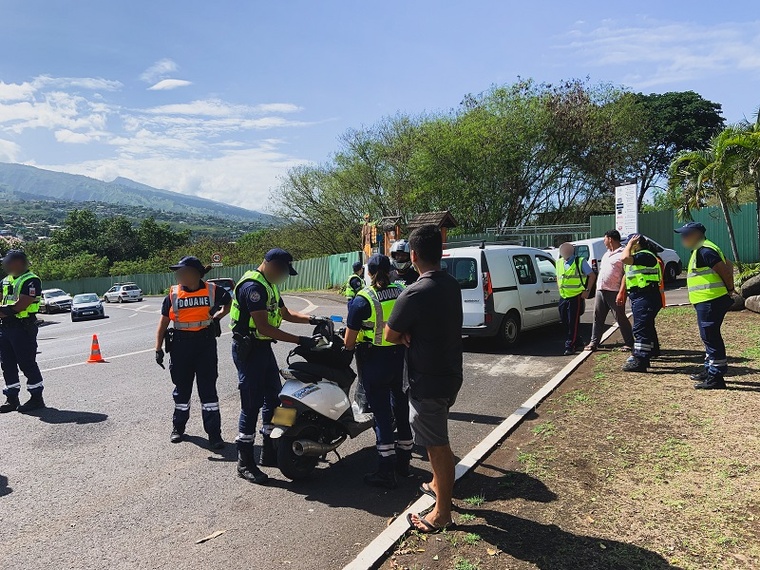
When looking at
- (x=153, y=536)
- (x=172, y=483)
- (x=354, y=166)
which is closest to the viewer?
(x=153, y=536)

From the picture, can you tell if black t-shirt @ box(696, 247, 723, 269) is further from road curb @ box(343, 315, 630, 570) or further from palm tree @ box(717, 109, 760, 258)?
palm tree @ box(717, 109, 760, 258)

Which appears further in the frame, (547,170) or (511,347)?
(547,170)

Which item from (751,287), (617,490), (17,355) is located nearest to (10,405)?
(17,355)

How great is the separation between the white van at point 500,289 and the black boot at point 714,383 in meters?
3.76

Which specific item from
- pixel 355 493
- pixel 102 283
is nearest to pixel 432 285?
pixel 355 493

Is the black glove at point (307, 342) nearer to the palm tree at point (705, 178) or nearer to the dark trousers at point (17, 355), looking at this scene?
the dark trousers at point (17, 355)

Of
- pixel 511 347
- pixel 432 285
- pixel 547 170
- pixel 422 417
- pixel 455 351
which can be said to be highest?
pixel 547 170

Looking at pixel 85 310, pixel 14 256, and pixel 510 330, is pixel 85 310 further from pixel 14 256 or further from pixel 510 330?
pixel 510 330

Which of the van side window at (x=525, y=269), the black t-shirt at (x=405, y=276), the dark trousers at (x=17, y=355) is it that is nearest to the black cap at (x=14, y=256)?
the dark trousers at (x=17, y=355)

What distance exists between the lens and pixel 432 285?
3619mm

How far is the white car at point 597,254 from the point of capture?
50.6 ft

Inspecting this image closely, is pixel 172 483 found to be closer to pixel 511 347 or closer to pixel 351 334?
pixel 351 334

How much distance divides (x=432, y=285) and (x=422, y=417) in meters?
0.85

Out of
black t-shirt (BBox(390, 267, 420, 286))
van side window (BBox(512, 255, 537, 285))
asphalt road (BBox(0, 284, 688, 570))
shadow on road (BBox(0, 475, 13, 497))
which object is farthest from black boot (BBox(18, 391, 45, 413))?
van side window (BBox(512, 255, 537, 285))
